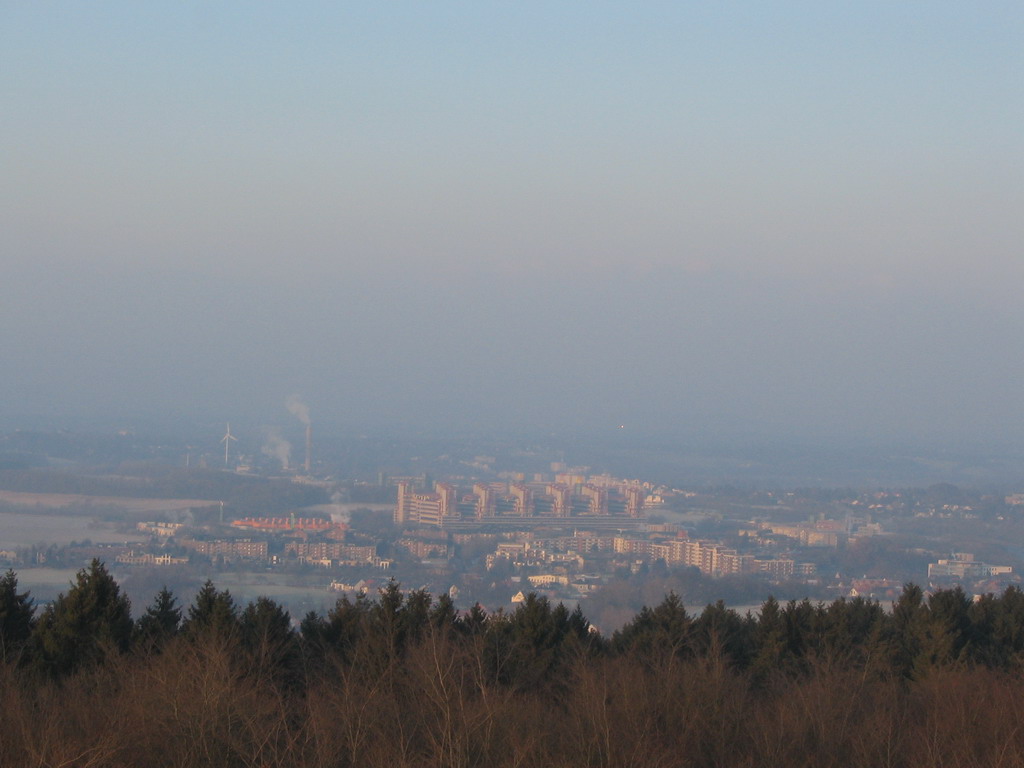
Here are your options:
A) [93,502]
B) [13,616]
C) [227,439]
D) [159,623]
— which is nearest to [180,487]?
[93,502]

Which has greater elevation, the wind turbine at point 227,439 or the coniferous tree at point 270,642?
the wind turbine at point 227,439

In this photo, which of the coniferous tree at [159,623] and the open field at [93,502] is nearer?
the coniferous tree at [159,623]

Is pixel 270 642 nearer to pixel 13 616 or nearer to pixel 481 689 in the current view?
pixel 13 616

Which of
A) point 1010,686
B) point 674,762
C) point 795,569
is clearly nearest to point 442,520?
point 795,569

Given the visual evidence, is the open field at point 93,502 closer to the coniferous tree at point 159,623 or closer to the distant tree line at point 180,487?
the distant tree line at point 180,487

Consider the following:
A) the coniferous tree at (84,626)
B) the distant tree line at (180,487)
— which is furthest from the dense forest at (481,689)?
the distant tree line at (180,487)

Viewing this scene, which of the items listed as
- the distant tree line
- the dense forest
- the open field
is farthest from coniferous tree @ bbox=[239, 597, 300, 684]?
the distant tree line
